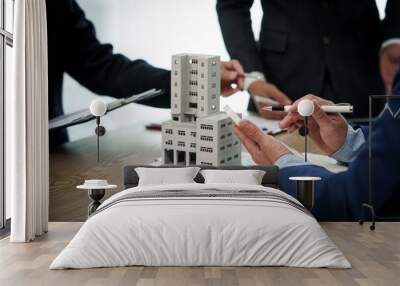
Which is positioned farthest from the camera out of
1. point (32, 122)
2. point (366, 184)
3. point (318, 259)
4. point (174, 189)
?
point (366, 184)

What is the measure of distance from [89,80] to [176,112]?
1031mm

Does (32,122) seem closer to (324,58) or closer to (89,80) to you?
(89,80)

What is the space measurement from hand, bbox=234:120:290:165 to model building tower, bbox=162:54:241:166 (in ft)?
0.31

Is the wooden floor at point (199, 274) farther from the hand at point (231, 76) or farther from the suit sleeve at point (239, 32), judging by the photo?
the suit sleeve at point (239, 32)

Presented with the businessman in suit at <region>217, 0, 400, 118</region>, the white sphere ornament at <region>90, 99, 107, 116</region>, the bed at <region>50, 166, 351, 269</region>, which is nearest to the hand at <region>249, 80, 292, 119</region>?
the businessman in suit at <region>217, 0, 400, 118</region>

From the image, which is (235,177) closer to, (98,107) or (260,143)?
(260,143)

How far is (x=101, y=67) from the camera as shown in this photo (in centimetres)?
858

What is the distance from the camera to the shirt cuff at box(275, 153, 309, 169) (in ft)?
27.2

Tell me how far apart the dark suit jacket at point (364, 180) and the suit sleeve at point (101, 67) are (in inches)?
67.0

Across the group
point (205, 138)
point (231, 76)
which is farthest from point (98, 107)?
point (231, 76)

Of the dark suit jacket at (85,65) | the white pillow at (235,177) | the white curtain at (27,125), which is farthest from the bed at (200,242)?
the dark suit jacket at (85,65)

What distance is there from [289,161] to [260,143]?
1.18 feet

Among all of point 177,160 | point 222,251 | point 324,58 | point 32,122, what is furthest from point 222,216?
point 324,58

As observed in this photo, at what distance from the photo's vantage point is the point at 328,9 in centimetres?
833
